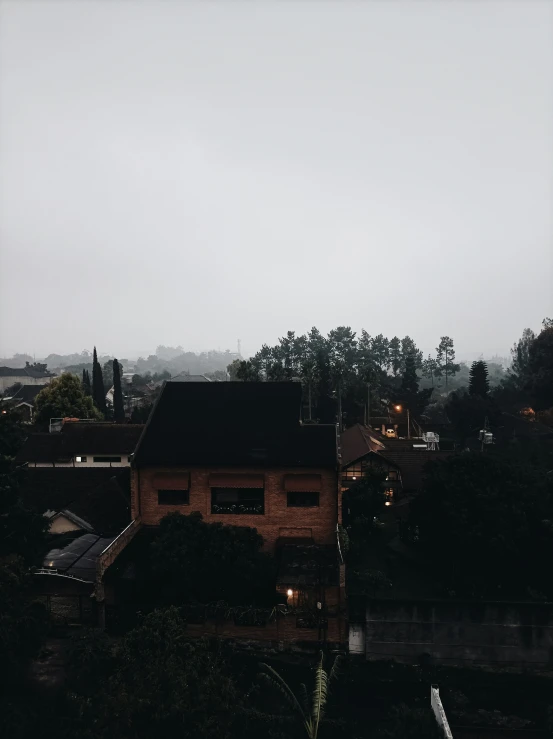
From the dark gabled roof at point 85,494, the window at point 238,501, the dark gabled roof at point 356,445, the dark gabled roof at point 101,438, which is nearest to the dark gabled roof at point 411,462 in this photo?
the dark gabled roof at point 356,445

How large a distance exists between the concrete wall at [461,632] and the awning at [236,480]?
8.44 meters

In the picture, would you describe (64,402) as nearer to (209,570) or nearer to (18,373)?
(209,570)

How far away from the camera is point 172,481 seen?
83.0ft

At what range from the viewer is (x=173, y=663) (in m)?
14.3

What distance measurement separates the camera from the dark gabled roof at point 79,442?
41375 millimetres

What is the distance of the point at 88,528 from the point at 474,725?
2061 centimetres

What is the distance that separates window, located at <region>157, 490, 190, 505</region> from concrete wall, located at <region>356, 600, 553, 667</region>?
11156mm

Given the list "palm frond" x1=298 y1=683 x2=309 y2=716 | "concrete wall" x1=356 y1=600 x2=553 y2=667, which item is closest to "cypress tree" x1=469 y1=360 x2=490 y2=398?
"concrete wall" x1=356 y1=600 x2=553 y2=667

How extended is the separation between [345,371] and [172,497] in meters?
→ 63.0

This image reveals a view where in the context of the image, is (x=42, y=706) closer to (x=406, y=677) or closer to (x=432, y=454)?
(x=406, y=677)

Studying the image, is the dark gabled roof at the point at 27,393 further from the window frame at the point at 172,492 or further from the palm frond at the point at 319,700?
the palm frond at the point at 319,700

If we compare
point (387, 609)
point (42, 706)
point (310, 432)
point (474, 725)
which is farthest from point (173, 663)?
point (310, 432)

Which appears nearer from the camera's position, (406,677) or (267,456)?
(406,677)

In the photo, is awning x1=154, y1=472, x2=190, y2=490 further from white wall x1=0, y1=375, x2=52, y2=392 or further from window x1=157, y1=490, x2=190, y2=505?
white wall x1=0, y1=375, x2=52, y2=392
